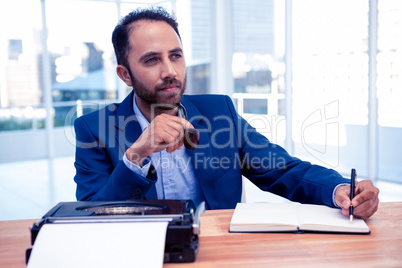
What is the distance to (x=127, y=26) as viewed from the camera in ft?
5.47

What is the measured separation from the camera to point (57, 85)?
7.68 m

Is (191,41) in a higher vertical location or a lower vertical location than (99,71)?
higher

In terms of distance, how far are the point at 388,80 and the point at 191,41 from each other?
3.75 meters

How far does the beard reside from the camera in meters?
1.57

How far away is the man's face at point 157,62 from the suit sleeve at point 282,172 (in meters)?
0.34

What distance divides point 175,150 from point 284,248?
61 cm

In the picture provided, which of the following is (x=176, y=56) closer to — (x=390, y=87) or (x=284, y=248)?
(x=284, y=248)

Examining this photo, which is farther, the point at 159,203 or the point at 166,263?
the point at 159,203

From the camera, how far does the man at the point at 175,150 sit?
1.53 metres

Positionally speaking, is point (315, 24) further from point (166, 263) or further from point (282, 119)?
point (166, 263)

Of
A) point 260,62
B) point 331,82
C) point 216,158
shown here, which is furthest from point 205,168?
point 260,62

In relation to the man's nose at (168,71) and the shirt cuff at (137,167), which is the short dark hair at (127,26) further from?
the shirt cuff at (137,167)

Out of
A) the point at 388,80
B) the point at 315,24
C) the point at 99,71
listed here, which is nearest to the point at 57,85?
the point at 99,71

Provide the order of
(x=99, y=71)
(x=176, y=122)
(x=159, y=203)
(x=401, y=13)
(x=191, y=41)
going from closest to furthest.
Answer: (x=159, y=203) → (x=176, y=122) → (x=401, y=13) → (x=191, y=41) → (x=99, y=71)
